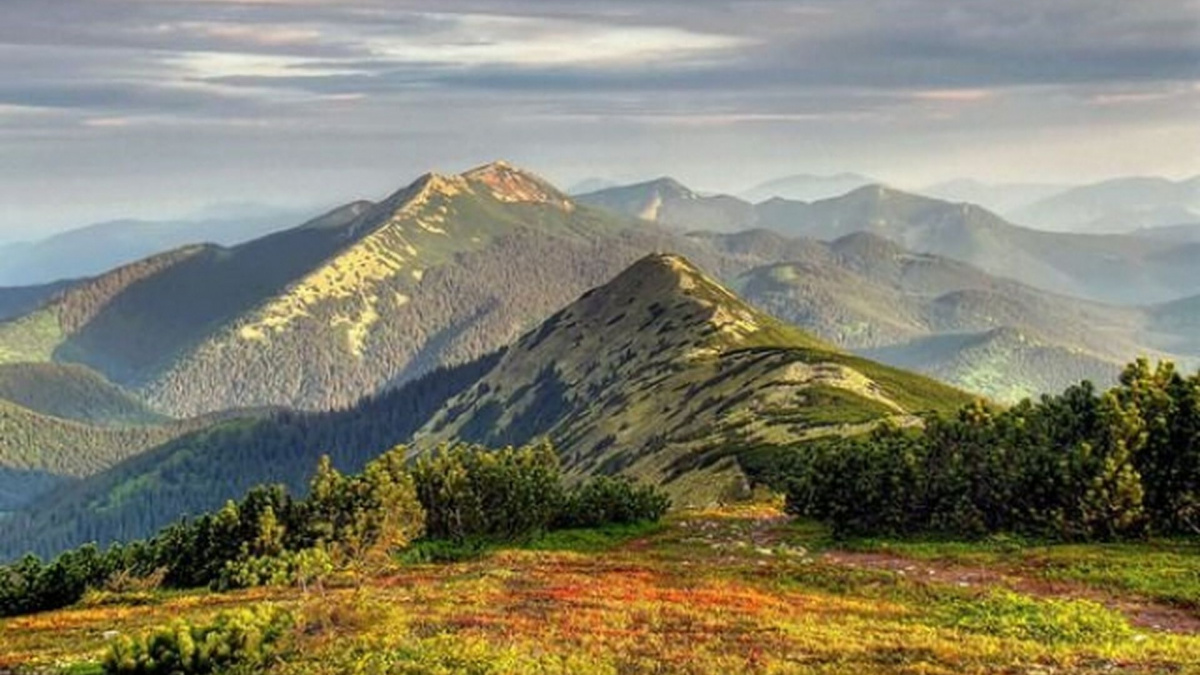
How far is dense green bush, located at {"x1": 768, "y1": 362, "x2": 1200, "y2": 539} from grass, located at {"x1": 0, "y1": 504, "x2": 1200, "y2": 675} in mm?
5195

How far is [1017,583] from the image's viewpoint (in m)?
50.4

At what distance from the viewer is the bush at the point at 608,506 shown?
82938mm

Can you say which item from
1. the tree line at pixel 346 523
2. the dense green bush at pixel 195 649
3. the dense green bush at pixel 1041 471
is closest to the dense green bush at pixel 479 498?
the tree line at pixel 346 523

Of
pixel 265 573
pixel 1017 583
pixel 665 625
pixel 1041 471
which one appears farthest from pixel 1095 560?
pixel 265 573

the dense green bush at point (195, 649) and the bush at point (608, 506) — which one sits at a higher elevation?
the dense green bush at point (195, 649)

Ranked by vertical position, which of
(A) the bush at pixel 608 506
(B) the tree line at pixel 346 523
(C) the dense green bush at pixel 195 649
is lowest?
(A) the bush at pixel 608 506

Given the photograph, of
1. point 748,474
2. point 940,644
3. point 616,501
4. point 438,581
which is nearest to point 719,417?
point 748,474

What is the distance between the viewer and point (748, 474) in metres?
132

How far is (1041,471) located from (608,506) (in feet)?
116

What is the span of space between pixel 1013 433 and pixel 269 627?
188ft

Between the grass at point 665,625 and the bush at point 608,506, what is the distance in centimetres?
2479

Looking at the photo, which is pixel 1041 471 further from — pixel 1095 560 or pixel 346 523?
pixel 346 523

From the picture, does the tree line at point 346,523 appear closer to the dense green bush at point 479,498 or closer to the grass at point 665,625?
the dense green bush at point 479,498

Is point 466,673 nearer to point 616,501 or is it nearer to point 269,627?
point 269,627
